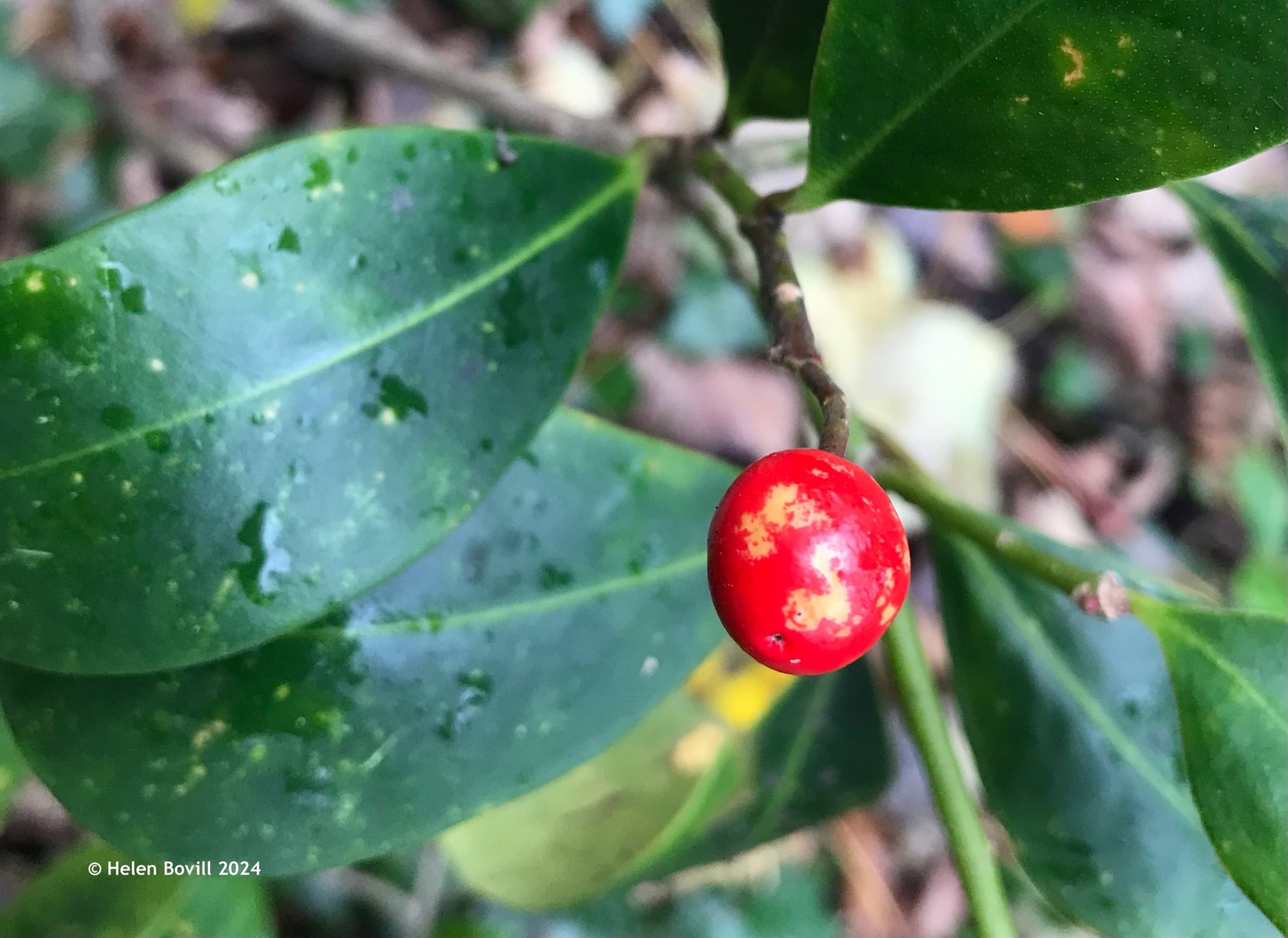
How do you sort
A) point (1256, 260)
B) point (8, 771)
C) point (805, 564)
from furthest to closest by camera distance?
1. point (8, 771)
2. point (1256, 260)
3. point (805, 564)

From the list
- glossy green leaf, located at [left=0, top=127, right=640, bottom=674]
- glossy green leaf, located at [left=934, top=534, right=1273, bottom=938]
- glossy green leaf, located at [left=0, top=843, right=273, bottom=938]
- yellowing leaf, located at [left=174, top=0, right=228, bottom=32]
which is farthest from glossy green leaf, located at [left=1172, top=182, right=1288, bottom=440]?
yellowing leaf, located at [left=174, top=0, right=228, bottom=32]

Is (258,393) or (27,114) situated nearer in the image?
(258,393)

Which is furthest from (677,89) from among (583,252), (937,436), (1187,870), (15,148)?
(1187,870)

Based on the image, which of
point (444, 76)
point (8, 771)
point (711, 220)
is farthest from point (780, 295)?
point (444, 76)

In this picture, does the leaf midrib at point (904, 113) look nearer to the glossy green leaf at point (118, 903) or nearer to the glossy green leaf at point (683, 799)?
the glossy green leaf at point (683, 799)

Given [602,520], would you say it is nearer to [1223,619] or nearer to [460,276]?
[460,276]

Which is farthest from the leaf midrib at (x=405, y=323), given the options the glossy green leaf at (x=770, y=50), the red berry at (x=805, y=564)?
the red berry at (x=805, y=564)

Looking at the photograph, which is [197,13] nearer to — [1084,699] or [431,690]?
[431,690]
